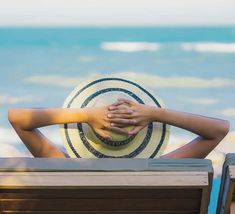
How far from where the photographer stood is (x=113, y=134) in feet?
8.13

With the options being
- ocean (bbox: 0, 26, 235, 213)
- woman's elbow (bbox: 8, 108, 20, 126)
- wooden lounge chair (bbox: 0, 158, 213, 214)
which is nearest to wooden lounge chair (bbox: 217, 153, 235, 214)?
wooden lounge chair (bbox: 0, 158, 213, 214)

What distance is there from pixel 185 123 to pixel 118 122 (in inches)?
11.5

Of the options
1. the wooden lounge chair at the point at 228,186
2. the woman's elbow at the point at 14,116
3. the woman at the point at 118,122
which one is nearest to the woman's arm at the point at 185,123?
the woman at the point at 118,122

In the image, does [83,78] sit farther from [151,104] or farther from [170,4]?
[170,4]

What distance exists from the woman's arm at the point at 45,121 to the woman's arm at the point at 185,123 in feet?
0.18

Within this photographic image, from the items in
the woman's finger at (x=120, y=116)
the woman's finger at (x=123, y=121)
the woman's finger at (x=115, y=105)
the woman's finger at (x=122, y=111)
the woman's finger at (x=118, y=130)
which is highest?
the woman's finger at (x=115, y=105)

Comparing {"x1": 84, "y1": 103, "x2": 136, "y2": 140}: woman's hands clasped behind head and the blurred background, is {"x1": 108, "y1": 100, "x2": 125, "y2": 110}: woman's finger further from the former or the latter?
the blurred background

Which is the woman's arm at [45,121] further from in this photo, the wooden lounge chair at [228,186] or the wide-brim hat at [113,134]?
the wooden lounge chair at [228,186]

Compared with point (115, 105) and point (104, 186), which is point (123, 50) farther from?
point (104, 186)

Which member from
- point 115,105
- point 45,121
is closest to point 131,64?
point 115,105

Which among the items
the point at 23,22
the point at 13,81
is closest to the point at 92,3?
the point at 23,22

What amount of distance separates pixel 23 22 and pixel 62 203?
2.75ft

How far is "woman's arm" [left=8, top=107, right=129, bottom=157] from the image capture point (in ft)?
7.98

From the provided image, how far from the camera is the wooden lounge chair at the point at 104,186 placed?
2.14m
